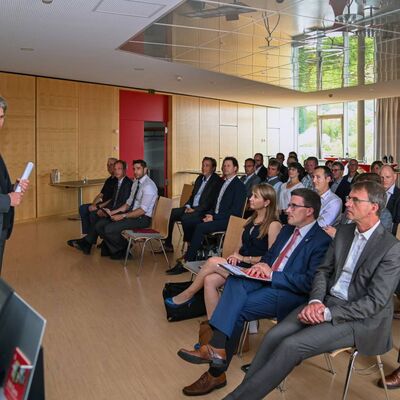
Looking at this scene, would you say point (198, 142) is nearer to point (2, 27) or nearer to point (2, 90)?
point (2, 90)

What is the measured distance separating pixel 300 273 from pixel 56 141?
8.38m

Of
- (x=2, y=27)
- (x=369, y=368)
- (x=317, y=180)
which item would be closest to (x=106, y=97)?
(x=2, y=27)

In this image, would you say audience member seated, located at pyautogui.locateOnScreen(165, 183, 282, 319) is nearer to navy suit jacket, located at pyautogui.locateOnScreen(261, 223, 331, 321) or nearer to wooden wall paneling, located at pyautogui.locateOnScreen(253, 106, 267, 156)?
navy suit jacket, located at pyautogui.locateOnScreen(261, 223, 331, 321)

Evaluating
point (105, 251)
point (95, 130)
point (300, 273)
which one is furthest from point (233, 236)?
point (95, 130)

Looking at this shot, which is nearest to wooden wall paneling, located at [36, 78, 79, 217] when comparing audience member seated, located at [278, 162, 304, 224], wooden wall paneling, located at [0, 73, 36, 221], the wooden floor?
wooden wall paneling, located at [0, 73, 36, 221]

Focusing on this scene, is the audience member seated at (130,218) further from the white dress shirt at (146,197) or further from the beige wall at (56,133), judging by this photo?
the beige wall at (56,133)

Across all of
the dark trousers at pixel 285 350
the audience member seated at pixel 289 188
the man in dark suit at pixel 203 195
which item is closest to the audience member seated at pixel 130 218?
the man in dark suit at pixel 203 195

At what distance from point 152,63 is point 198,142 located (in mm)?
6244

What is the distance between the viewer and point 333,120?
18.2 m

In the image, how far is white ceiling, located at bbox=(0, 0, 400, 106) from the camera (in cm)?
512

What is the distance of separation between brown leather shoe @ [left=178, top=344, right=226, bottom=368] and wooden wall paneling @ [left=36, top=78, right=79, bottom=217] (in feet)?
25.1

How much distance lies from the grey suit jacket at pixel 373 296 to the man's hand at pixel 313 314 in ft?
0.19

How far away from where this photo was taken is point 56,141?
411 inches

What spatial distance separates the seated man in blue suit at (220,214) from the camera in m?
5.82
